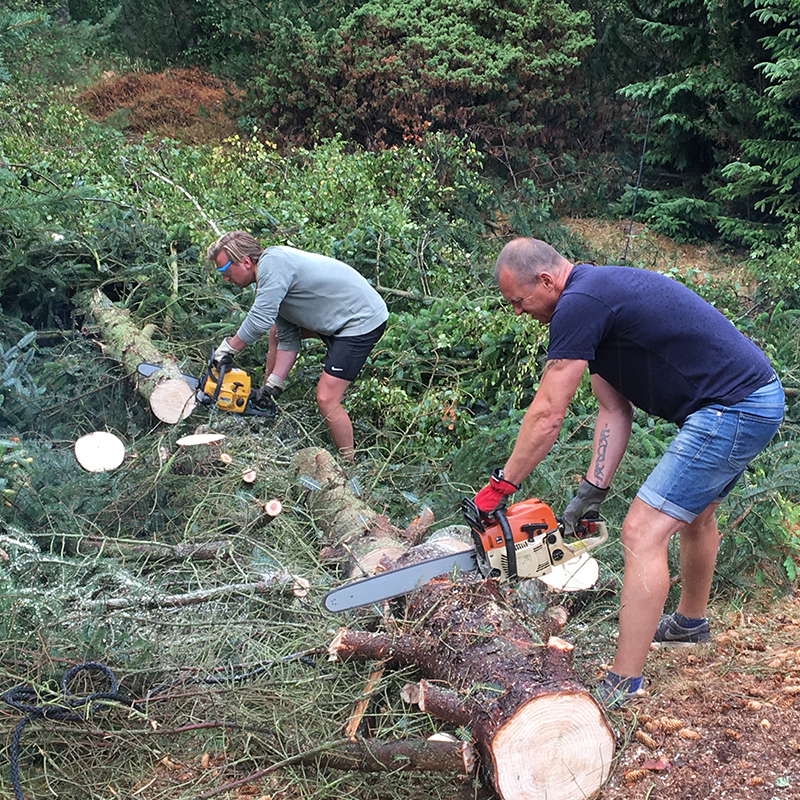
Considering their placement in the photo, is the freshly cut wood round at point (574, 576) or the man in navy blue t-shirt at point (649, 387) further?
the freshly cut wood round at point (574, 576)

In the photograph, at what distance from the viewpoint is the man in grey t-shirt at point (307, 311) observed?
4469 millimetres

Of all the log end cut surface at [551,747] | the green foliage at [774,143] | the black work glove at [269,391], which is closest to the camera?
the log end cut surface at [551,747]

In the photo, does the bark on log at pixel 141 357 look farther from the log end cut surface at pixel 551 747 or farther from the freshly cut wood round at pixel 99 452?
the log end cut surface at pixel 551 747

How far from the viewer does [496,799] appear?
242 cm

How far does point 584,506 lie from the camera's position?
117 inches

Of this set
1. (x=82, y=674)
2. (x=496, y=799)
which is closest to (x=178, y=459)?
(x=82, y=674)

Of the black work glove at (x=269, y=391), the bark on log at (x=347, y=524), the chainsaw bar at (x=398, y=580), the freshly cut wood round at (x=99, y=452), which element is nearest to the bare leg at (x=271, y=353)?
the black work glove at (x=269, y=391)

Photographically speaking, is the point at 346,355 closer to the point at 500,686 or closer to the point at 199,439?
the point at 199,439

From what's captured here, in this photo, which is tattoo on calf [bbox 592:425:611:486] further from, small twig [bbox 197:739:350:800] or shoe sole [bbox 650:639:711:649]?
small twig [bbox 197:739:350:800]

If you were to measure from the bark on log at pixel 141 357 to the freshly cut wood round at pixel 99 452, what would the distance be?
0.48 meters

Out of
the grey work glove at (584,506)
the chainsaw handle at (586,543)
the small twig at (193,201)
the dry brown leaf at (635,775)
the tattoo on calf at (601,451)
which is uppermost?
the tattoo on calf at (601,451)

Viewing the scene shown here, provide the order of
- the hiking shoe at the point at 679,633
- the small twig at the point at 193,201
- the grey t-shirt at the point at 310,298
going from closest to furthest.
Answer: the hiking shoe at the point at 679,633 < the grey t-shirt at the point at 310,298 < the small twig at the point at 193,201

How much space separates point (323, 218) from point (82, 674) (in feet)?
15.9

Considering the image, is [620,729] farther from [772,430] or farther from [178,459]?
[178,459]
